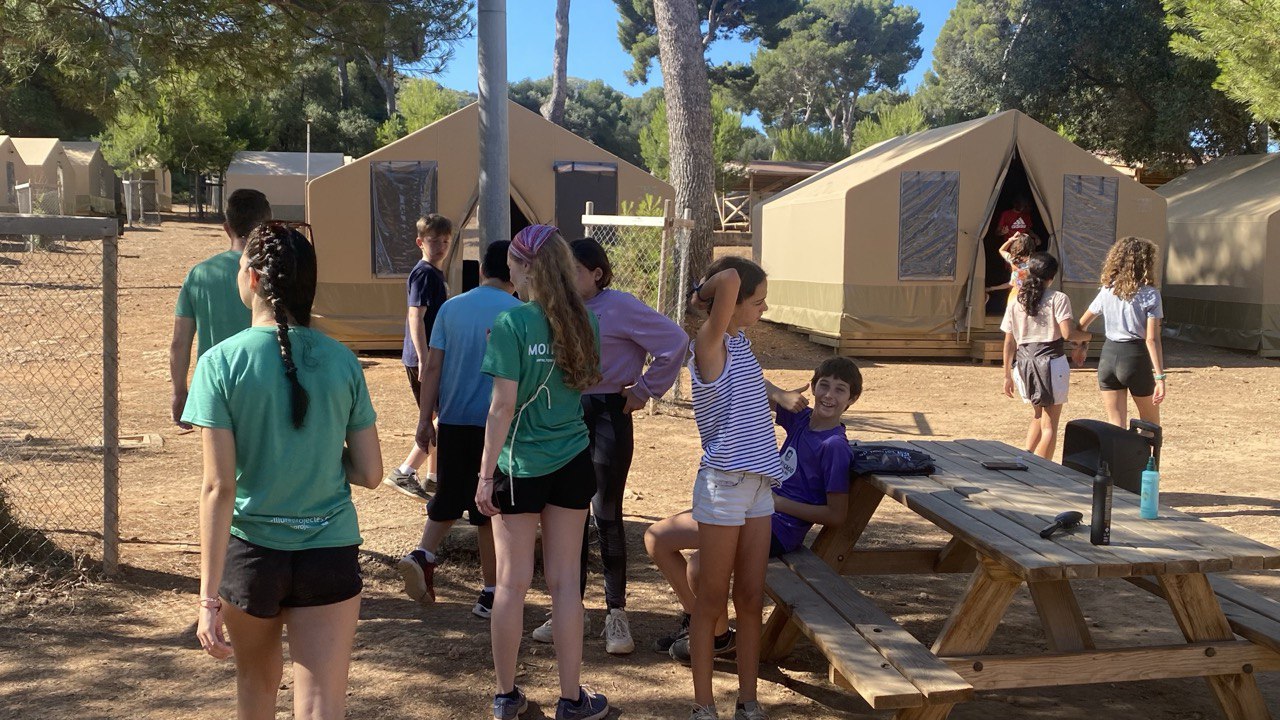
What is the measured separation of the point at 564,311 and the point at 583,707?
132 centimetres

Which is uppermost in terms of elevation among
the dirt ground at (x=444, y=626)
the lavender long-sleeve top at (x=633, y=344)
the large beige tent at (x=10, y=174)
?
the large beige tent at (x=10, y=174)

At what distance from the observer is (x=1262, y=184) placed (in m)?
16.5

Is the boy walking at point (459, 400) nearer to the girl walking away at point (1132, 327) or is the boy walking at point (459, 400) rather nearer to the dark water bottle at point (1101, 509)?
the dark water bottle at point (1101, 509)

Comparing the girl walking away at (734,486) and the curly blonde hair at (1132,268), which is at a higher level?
the curly blonde hair at (1132,268)

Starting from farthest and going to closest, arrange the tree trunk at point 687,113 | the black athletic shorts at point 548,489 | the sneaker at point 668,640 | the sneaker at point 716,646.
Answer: the tree trunk at point 687,113, the sneaker at point 668,640, the sneaker at point 716,646, the black athletic shorts at point 548,489

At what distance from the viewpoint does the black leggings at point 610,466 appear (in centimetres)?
423

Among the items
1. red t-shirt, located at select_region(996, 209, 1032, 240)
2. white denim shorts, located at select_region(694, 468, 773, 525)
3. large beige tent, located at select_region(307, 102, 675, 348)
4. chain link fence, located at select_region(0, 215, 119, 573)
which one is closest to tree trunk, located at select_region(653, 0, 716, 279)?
large beige tent, located at select_region(307, 102, 675, 348)

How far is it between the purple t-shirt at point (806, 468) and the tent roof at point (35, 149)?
3142 cm

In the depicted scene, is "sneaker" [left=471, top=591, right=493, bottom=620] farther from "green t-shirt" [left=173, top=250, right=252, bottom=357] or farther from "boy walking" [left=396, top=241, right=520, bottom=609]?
"green t-shirt" [left=173, top=250, right=252, bottom=357]

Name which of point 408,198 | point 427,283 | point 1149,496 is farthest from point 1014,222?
point 1149,496

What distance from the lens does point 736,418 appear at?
360 cm

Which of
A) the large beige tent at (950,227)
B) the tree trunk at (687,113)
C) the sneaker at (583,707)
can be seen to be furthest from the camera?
the tree trunk at (687,113)

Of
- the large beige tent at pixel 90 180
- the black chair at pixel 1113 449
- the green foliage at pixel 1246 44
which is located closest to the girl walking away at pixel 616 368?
the black chair at pixel 1113 449

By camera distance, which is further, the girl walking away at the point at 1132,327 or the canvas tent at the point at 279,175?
the canvas tent at the point at 279,175
